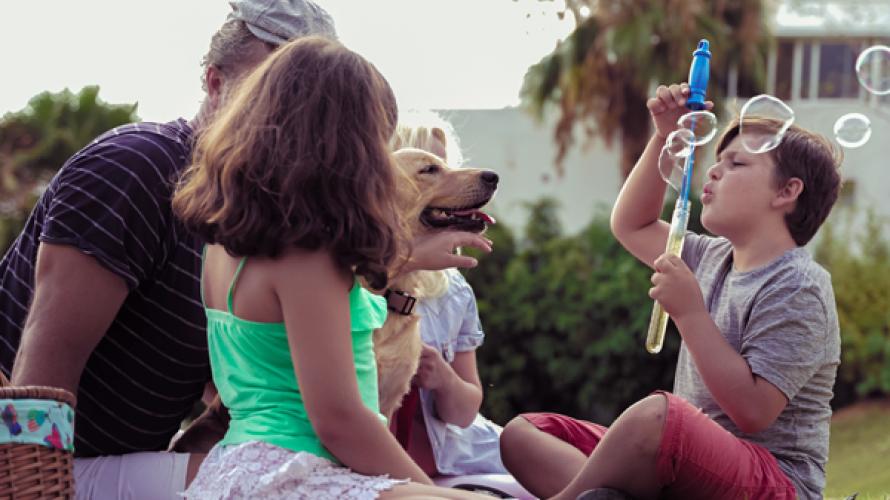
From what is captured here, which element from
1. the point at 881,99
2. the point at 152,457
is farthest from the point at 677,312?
the point at 881,99

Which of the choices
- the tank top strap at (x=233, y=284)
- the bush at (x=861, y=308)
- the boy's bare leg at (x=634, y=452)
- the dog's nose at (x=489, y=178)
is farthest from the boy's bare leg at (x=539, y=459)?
the bush at (x=861, y=308)

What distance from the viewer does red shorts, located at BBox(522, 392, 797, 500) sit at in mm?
3082

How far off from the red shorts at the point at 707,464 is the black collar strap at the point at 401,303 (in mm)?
909

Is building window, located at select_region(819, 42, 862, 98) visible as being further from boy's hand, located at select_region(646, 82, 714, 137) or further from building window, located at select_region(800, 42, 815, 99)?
boy's hand, located at select_region(646, 82, 714, 137)

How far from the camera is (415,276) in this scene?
389 cm

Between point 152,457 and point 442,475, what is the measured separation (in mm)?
1037

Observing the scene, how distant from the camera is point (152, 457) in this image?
11.2 ft

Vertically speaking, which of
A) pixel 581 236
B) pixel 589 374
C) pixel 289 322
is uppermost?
pixel 289 322

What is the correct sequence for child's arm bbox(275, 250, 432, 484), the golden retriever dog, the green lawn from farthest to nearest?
the green lawn, the golden retriever dog, child's arm bbox(275, 250, 432, 484)

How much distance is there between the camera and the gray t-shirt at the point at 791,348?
328 cm

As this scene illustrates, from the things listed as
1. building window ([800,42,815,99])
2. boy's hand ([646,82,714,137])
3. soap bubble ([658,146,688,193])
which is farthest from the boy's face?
building window ([800,42,815,99])

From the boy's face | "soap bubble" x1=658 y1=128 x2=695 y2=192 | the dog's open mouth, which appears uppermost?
"soap bubble" x1=658 y1=128 x2=695 y2=192

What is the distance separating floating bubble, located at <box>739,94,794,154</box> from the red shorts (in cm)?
85

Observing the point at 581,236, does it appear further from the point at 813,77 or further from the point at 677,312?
the point at 677,312
